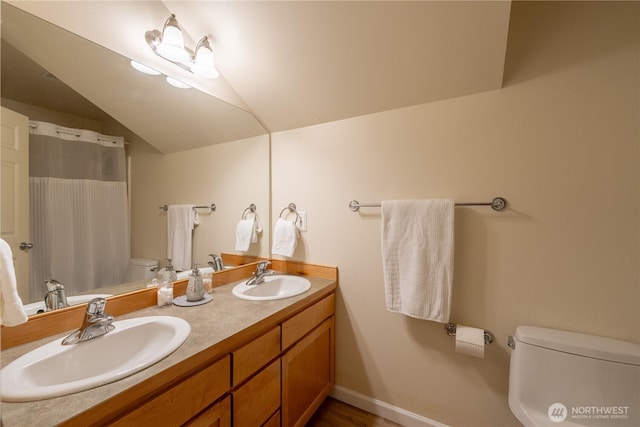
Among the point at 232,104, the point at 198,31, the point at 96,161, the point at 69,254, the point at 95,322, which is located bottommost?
the point at 95,322

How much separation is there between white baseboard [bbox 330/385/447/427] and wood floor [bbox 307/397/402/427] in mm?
24

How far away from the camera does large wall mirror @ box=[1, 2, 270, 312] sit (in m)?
0.93

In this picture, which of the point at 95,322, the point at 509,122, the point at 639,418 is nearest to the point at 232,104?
the point at 95,322

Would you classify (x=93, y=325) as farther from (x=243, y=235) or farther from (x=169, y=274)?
(x=243, y=235)

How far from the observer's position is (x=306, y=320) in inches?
53.6

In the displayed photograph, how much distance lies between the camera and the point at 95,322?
88cm

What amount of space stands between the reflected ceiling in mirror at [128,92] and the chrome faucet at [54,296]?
2.41 ft

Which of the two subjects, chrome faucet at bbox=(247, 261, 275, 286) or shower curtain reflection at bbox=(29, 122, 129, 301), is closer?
shower curtain reflection at bbox=(29, 122, 129, 301)

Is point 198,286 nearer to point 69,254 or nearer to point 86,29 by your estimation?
point 69,254

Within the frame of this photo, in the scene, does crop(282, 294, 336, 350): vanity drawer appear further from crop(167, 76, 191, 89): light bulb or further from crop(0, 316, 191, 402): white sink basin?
crop(167, 76, 191, 89): light bulb

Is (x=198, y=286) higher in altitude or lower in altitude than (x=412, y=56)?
lower

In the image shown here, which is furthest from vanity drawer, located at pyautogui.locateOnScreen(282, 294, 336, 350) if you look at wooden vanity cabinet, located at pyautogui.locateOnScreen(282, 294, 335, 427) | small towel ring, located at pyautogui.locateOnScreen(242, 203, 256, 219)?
small towel ring, located at pyautogui.locateOnScreen(242, 203, 256, 219)

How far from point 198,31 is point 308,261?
1525mm

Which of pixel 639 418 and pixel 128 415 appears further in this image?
pixel 639 418
